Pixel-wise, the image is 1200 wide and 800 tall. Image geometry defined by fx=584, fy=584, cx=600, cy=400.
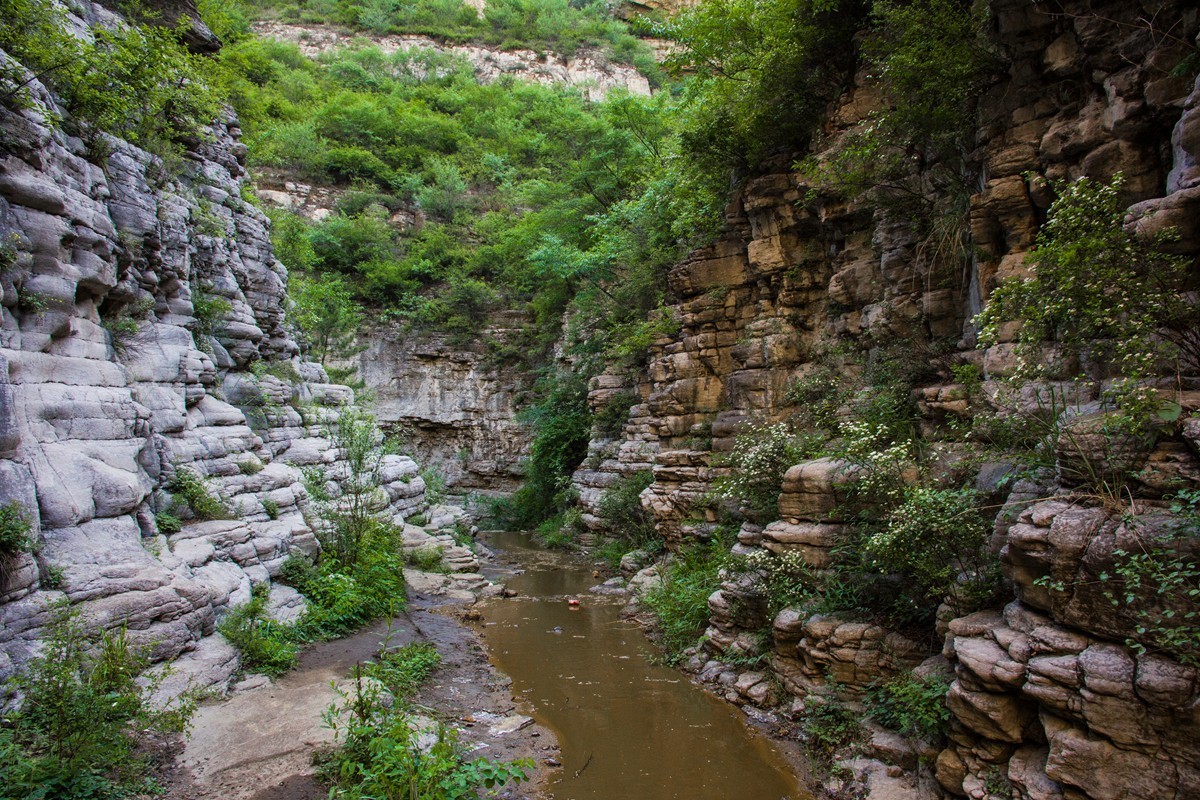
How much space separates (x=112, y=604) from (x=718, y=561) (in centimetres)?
806

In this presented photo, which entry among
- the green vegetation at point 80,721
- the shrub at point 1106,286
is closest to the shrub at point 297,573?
the green vegetation at point 80,721

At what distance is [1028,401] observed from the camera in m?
5.33

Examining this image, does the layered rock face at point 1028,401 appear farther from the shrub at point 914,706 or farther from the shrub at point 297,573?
the shrub at point 297,573

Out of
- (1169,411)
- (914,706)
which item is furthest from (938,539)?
(1169,411)

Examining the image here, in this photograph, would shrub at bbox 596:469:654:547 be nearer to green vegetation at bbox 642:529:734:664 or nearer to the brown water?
green vegetation at bbox 642:529:734:664

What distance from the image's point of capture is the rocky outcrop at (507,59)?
4131cm

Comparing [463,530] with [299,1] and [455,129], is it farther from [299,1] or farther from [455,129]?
[299,1]

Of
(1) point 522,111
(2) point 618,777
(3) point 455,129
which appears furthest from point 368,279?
(2) point 618,777

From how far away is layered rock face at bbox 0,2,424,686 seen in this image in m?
6.21

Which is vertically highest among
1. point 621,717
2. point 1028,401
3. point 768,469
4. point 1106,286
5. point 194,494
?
point 1106,286

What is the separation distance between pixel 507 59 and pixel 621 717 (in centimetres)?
4702

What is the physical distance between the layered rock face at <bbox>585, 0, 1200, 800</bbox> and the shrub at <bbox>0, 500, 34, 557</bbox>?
780 cm

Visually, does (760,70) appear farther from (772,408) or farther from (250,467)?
(250,467)

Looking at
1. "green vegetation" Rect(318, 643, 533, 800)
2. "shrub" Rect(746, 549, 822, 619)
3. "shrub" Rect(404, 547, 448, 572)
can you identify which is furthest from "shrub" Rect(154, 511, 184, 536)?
"shrub" Rect(746, 549, 822, 619)
